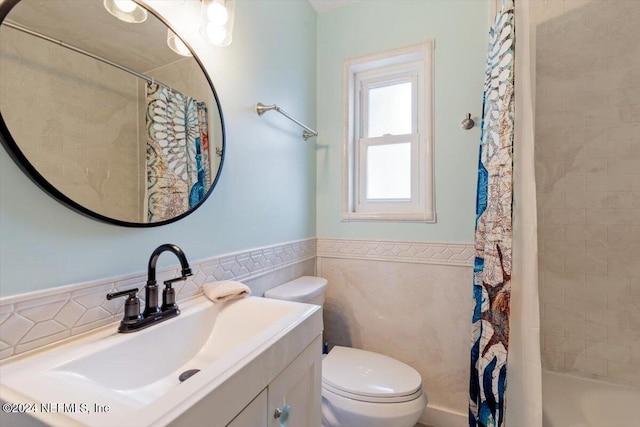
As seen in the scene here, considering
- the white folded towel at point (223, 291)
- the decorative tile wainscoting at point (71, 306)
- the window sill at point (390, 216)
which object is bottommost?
the white folded towel at point (223, 291)

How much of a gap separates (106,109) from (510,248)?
129cm

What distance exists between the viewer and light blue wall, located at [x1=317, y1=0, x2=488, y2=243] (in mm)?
1478

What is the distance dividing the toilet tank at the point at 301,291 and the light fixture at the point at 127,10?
1104mm

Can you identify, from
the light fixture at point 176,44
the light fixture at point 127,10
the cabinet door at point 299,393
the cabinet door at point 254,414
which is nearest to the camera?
the cabinet door at point 254,414

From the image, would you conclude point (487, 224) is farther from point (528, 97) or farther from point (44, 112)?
point (44, 112)

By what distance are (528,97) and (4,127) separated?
139 centimetres

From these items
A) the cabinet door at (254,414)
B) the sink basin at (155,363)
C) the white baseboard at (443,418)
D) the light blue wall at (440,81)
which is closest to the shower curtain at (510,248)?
the light blue wall at (440,81)

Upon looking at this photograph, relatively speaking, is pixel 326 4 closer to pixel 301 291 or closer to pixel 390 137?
pixel 390 137

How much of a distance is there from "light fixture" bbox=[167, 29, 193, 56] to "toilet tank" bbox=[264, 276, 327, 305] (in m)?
1.01

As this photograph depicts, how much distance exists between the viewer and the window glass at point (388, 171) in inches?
68.3

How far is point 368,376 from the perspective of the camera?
123 centimetres

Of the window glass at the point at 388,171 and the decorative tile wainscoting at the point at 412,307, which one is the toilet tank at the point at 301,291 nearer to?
the decorative tile wainscoting at the point at 412,307

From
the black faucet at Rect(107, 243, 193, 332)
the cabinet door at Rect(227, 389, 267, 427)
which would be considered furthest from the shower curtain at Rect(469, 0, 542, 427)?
the black faucet at Rect(107, 243, 193, 332)

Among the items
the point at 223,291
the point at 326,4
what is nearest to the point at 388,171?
the point at 326,4
